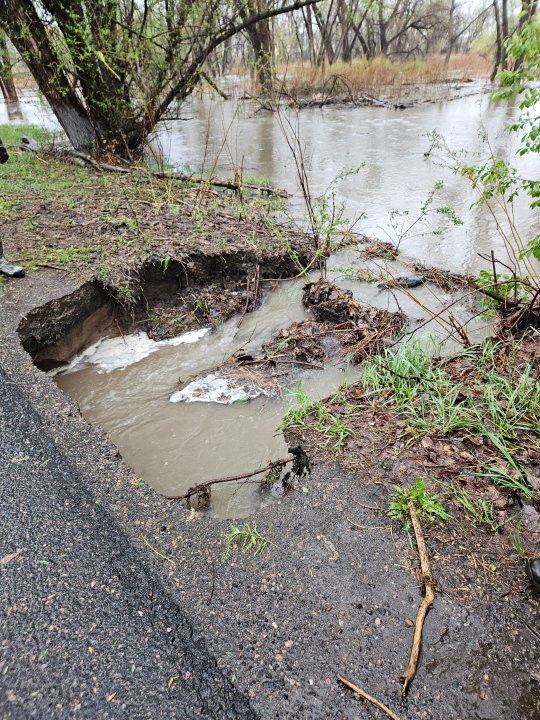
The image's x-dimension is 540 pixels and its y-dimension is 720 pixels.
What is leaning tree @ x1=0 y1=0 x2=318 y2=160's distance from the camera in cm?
661

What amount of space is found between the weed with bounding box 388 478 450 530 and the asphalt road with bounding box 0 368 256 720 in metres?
1.00

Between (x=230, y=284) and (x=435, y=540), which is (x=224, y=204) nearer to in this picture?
(x=230, y=284)

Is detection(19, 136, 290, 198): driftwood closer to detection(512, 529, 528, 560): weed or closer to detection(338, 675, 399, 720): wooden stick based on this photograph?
detection(512, 529, 528, 560): weed

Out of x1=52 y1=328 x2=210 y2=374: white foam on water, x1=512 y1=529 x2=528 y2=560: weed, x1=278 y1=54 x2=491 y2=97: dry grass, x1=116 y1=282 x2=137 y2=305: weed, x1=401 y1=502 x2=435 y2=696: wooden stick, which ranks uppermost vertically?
x1=278 y1=54 x2=491 y2=97: dry grass

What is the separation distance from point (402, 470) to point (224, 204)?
5322mm

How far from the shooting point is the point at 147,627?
1567 mm

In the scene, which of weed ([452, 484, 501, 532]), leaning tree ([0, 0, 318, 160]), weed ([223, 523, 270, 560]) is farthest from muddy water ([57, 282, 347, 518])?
leaning tree ([0, 0, 318, 160])

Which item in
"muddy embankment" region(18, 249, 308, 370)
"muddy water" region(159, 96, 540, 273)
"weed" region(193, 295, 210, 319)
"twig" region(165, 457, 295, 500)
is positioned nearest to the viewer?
"twig" region(165, 457, 295, 500)

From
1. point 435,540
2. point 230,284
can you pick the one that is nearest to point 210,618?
point 435,540

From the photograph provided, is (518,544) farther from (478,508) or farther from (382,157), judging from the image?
Result: (382,157)

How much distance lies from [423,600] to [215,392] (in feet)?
7.26

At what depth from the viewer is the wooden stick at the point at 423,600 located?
4.86 ft

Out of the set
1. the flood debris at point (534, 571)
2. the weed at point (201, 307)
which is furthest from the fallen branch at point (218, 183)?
the flood debris at point (534, 571)

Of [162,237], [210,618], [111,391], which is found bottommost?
[111,391]
